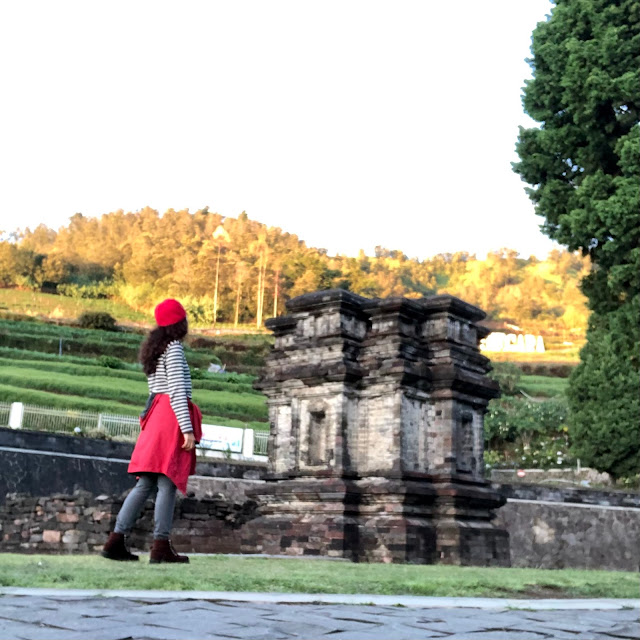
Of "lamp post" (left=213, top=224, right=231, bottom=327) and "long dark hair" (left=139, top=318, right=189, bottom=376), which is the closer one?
"long dark hair" (left=139, top=318, right=189, bottom=376)

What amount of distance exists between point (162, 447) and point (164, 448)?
2 centimetres

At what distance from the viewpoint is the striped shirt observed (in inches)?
234

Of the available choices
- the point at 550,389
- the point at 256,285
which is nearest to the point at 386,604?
the point at 550,389

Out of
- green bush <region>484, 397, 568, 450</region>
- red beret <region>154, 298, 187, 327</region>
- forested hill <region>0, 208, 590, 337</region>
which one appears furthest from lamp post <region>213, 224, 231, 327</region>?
A: red beret <region>154, 298, 187, 327</region>

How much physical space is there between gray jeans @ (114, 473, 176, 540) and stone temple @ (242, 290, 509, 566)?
4759mm

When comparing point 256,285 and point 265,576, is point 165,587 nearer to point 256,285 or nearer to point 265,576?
point 265,576

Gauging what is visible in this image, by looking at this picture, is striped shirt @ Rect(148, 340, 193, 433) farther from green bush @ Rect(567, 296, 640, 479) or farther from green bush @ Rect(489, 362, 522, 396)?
green bush @ Rect(489, 362, 522, 396)

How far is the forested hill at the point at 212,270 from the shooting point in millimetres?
48938

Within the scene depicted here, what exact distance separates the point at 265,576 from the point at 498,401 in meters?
32.5

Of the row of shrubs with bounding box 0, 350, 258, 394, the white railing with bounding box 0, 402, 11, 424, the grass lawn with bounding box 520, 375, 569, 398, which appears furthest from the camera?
the grass lawn with bounding box 520, 375, 569, 398

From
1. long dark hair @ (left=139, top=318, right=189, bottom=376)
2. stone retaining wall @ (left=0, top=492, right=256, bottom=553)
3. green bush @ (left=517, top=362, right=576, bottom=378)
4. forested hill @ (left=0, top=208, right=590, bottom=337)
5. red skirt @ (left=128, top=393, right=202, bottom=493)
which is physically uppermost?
forested hill @ (left=0, top=208, right=590, bottom=337)

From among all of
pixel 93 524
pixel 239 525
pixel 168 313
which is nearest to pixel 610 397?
pixel 239 525

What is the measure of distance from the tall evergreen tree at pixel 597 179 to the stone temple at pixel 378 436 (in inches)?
342

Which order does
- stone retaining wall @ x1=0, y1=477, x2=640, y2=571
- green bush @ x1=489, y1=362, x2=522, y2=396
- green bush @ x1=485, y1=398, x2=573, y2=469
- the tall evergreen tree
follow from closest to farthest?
1. stone retaining wall @ x1=0, y1=477, x2=640, y2=571
2. the tall evergreen tree
3. green bush @ x1=485, y1=398, x2=573, y2=469
4. green bush @ x1=489, y1=362, x2=522, y2=396
